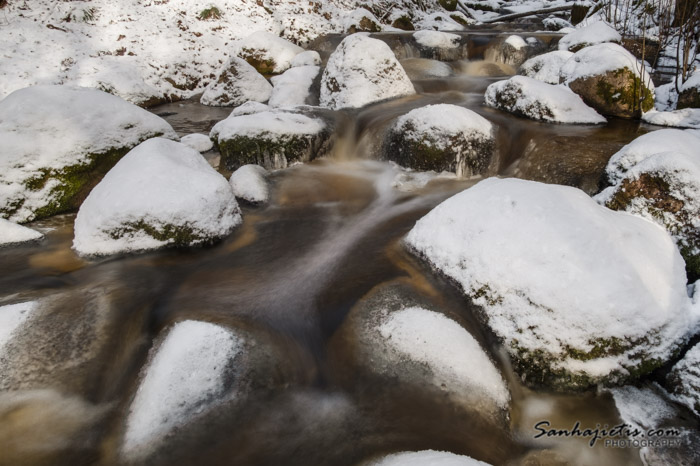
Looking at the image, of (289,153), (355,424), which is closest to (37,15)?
(289,153)

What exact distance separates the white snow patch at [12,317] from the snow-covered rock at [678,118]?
316 inches

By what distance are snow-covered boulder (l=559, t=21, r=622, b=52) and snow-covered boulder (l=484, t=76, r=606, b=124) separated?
3.51 meters

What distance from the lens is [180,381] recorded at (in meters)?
2.44

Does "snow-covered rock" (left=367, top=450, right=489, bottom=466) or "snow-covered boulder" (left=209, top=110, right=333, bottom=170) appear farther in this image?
"snow-covered boulder" (left=209, top=110, right=333, bottom=170)

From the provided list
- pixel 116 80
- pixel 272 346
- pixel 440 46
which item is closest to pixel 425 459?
pixel 272 346

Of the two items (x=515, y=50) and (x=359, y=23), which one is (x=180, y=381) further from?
(x=359, y=23)

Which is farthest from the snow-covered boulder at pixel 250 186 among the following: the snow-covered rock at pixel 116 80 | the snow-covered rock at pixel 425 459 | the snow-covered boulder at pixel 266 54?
the snow-covered boulder at pixel 266 54

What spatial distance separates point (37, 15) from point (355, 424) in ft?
45.4

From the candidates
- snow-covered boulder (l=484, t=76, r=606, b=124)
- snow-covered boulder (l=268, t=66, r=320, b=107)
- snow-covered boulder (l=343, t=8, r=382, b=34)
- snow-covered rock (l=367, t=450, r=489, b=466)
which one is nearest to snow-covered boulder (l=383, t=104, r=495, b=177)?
snow-covered boulder (l=484, t=76, r=606, b=124)

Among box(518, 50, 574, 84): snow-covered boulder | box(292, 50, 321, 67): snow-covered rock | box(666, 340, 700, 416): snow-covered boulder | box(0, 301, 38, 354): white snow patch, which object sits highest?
box(292, 50, 321, 67): snow-covered rock

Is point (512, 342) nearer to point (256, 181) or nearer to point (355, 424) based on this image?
point (355, 424)

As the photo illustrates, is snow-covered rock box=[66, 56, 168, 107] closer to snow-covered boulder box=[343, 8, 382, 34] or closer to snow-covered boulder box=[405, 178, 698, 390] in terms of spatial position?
snow-covered boulder box=[343, 8, 382, 34]

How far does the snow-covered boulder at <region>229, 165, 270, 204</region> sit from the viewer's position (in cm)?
509

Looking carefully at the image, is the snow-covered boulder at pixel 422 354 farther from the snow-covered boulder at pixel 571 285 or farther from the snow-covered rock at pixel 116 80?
the snow-covered rock at pixel 116 80
